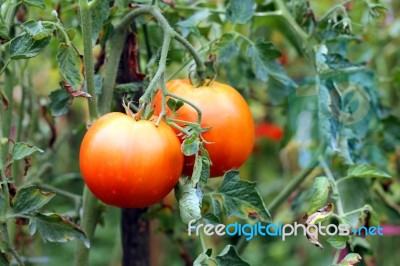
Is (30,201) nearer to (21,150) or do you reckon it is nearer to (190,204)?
(21,150)

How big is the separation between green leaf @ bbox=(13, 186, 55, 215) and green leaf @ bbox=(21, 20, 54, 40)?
178 mm

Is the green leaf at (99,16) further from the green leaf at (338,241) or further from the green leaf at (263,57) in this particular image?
the green leaf at (338,241)

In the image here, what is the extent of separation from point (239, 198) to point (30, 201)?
0.83ft

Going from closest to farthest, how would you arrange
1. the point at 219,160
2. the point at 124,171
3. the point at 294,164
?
the point at 124,171 → the point at 219,160 → the point at 294,164

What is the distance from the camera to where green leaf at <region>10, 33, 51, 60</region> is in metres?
0.79

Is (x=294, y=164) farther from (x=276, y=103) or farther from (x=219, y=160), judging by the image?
(x=219, y=160)

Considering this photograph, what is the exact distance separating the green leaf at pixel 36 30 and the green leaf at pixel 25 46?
0.01 metres

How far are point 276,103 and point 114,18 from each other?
42 centimetres

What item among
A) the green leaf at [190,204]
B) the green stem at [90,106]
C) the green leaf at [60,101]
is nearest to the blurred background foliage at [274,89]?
the green leaf at [60,101]

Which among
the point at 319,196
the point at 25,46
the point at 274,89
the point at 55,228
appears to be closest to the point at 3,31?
the point at 25,46

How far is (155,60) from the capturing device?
0.92m

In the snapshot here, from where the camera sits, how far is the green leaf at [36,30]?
2.53 ft

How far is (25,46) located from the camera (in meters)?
0.79

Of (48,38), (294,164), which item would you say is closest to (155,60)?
(48,38)
